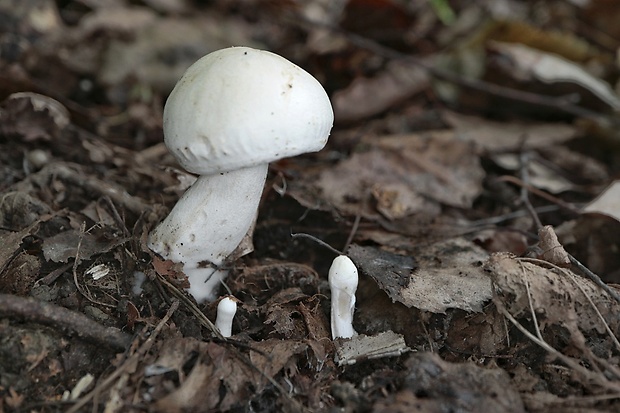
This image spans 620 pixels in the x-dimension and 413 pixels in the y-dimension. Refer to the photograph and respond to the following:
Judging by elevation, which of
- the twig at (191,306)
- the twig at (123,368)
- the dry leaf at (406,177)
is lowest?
the dry leaf at (406,177)

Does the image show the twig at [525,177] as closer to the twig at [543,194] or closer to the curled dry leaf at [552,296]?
the twig at [543,194]

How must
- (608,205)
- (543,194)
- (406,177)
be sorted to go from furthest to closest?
(406,177)
(543,194)
(608,205)

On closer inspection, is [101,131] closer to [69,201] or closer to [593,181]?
[69,201]

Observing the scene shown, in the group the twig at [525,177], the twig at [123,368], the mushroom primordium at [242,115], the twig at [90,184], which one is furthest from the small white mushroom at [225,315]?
the twig at [525,177]

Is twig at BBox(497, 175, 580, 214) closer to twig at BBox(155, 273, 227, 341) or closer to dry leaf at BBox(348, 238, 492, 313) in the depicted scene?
Result: dry leaf at BBox(348, 238, 492, 313)

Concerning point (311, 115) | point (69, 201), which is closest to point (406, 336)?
point (311, 115)

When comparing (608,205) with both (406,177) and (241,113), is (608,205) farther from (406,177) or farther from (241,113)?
(241,113)

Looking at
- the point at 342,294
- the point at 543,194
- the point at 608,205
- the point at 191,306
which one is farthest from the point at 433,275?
the point at 543,194
